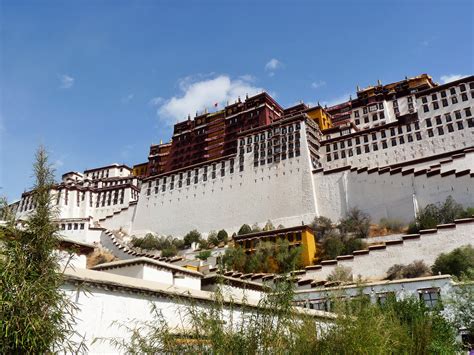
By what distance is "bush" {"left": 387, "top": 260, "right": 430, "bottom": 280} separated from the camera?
76.9 ft

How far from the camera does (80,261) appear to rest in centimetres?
1288

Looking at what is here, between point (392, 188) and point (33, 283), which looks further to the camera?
point (392, 188)

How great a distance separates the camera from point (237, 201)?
1706 inches

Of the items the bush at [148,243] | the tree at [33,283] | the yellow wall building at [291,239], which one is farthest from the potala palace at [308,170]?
the tree at [33,283]

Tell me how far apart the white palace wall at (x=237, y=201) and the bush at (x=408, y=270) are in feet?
45.0

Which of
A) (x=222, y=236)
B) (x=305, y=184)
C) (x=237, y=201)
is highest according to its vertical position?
(x=305, y=184)

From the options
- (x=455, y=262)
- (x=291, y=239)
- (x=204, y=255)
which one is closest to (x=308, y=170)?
(x=291, y=239)

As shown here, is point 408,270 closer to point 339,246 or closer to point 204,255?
point 339,246

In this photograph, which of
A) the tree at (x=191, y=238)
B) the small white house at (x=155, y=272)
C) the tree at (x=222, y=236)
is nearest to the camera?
the small white house at (x=155, y=272)

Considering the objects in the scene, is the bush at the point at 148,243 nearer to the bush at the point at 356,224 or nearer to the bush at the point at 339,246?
the bush at the point at 339,246

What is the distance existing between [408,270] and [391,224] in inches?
361

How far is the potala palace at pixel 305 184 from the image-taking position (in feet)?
81.6

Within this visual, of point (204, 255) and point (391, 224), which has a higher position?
point (391, 224)

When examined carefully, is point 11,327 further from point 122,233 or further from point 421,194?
point 122,233
